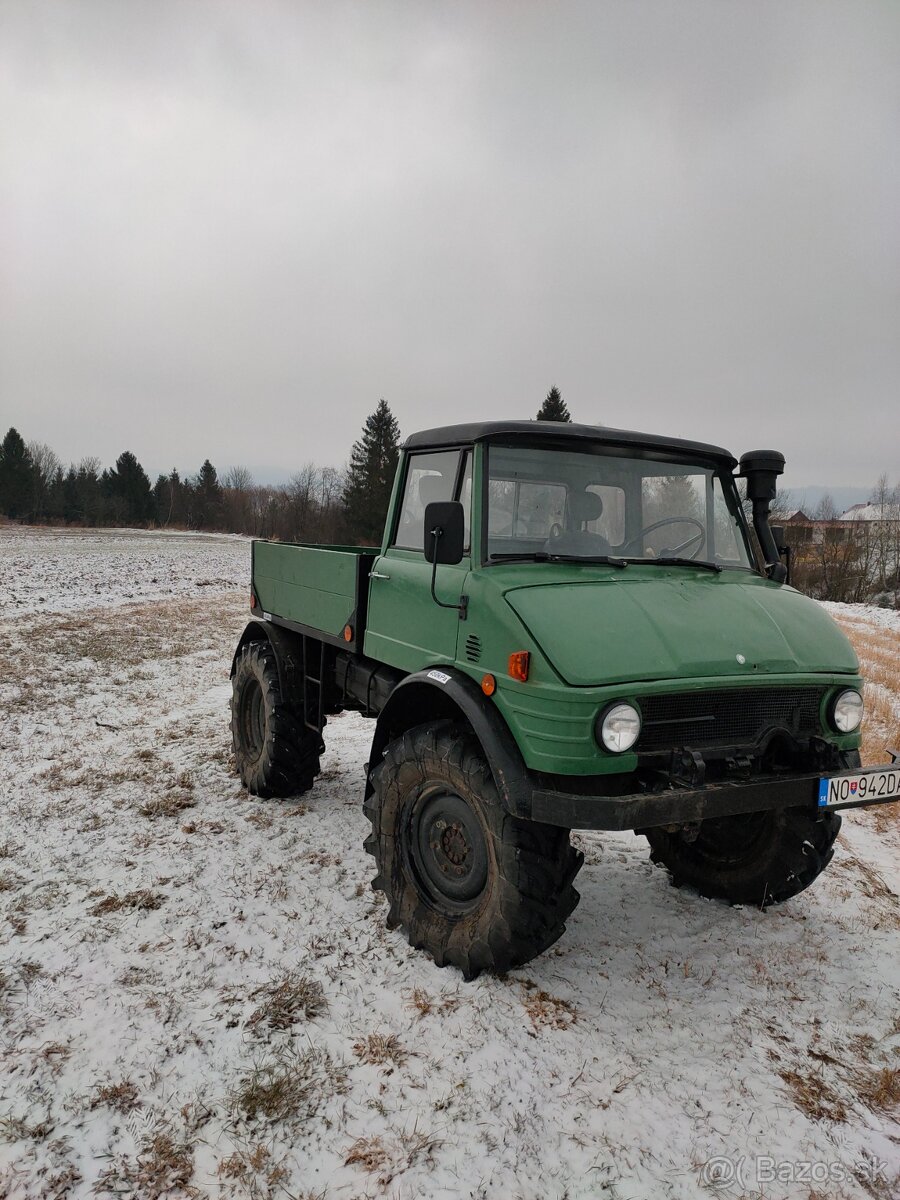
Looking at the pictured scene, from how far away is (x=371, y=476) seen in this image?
45750 mm

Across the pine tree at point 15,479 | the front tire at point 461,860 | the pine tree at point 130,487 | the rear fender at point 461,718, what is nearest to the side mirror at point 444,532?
the rear fender at point 461,718

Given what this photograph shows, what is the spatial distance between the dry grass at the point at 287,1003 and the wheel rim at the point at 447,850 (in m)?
0.67

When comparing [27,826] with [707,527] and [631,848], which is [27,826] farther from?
[707,527]

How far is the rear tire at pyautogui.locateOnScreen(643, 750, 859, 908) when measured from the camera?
379 cm

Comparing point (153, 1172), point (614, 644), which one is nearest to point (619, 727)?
point (614, 644)

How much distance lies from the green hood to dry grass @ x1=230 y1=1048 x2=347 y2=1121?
5.90 ft

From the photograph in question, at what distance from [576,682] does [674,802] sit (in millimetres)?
587

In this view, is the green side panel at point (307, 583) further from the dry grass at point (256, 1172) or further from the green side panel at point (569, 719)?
the dry grass at point (256, 1172)

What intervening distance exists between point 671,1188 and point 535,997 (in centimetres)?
98

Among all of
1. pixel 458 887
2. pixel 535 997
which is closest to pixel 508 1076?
pixel 535 997

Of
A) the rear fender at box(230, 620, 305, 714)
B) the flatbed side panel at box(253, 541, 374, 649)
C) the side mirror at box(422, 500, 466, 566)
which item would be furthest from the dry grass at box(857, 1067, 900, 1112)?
the rear fender at box(230, 620, 305, 714)

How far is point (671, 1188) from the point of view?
8.05 ft

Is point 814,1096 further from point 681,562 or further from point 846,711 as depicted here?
point 681,562

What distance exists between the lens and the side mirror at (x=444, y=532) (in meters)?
3.47
